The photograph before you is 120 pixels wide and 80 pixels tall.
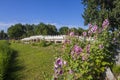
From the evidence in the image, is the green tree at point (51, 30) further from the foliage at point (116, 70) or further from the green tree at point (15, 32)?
the foliage at point (116, 70)

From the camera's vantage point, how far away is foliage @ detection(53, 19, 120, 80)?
578 centimetres

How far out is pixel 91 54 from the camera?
6594 mm

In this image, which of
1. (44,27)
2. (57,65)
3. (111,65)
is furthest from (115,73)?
(44,27)

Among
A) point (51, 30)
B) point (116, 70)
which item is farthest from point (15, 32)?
point (116, 70)

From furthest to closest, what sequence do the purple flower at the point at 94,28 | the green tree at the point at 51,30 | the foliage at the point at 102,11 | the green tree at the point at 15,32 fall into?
the green tree at the point at 15,32, the green tree at the point at 51,30, the foliage at the point at 102,11, the purple flower at the point at 94,28

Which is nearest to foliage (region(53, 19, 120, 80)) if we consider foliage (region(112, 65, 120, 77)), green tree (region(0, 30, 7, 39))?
foliage (region(112, 65, 120, 77))

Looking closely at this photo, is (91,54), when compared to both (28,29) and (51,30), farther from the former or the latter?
(28,29)

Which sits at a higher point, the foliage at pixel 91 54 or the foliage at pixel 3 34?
the foliage at pixel 3 34

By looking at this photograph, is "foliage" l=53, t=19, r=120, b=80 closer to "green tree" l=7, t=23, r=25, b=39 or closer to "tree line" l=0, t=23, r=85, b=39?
"tree line" l=0, t=23, r=85, b=39

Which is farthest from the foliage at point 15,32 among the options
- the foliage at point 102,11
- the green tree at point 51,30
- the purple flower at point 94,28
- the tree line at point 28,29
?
the purple flower at point 94,28

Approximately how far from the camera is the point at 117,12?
2466cm

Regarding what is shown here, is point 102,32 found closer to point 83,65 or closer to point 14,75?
point 83,65

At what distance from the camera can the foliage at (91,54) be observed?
5.78 m

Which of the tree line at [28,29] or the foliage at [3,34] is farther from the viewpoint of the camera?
the foliage at [3,34]
